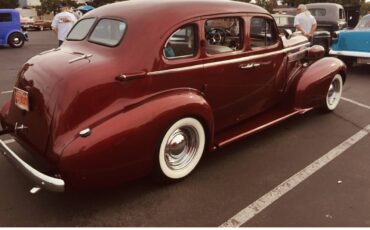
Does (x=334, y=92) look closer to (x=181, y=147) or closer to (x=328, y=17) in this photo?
(x=181, y=147)

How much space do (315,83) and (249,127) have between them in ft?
4.55

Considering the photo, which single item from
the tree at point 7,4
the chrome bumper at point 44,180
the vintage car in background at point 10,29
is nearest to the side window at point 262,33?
the chrome bumper at point 44,180

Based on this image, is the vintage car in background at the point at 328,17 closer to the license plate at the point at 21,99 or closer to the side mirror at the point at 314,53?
the side mirror at the point at 314,53

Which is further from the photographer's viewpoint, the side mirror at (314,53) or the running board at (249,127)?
the side mirror at (314,53)

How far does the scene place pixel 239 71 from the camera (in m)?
4.44

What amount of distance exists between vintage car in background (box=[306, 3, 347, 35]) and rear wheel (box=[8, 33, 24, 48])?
38.0ft

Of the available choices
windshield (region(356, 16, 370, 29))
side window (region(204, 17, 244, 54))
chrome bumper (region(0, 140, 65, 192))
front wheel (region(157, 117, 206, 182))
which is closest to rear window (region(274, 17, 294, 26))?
windshield (region(356, 16, 370, 29))

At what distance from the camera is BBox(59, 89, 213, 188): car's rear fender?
3076mm

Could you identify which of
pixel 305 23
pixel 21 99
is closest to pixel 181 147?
pixel 21 99

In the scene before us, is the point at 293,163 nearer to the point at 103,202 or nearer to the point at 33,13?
the point at 103,202

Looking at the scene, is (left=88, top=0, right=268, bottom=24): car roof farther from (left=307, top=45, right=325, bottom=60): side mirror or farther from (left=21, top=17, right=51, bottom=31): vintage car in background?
(left=21, top=17, right=51, bottom=31): vintage car in background

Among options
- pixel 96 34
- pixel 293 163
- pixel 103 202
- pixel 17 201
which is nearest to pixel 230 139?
pixel 293 163

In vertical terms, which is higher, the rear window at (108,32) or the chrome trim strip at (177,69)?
the rear window at (108,32)

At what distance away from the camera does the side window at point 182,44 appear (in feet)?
12.6
